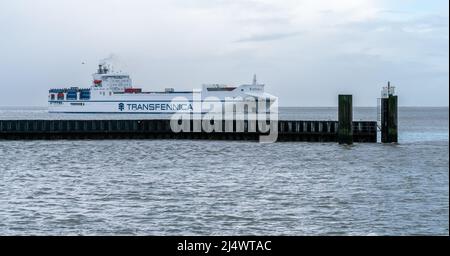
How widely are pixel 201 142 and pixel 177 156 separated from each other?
17708 millimetres

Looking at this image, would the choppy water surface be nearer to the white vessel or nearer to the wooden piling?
the wooden piling

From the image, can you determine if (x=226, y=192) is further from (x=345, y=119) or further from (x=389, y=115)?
(x=389, y=115)

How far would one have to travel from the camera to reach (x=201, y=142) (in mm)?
69562

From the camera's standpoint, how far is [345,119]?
5397cm

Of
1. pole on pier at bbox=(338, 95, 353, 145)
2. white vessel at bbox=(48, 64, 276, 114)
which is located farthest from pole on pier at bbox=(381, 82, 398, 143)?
white vessel at bbox=(48, 64, 276, 114)

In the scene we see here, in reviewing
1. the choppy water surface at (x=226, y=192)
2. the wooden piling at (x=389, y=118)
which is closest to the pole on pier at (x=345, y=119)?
the choppy water surface at (x=226, y=192)

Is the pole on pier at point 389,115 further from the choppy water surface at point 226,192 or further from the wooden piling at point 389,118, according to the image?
the choppy water surface at point 226,192

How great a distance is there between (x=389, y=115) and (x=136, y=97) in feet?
358

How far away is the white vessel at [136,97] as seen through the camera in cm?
15712

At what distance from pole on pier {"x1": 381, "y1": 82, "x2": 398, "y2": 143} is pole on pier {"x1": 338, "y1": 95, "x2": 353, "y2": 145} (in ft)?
10.0

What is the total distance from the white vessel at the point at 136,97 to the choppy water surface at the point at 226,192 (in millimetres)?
100442

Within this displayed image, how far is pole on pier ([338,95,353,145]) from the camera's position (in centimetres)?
5359
